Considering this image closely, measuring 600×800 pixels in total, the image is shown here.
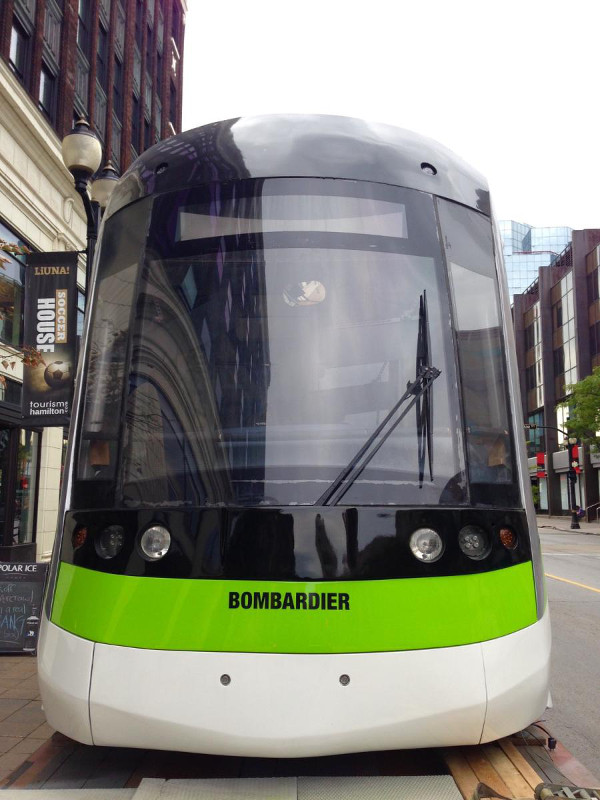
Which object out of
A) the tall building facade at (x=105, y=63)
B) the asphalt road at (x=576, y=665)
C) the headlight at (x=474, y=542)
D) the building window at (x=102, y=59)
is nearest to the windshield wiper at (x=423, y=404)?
the headlight at (x=474, y=542)

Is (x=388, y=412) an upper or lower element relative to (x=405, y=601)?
upper

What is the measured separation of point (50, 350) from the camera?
9102 millimetres

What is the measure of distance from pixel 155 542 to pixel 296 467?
730mm

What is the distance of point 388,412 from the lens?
3688 mm

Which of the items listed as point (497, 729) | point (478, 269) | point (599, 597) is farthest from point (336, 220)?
point (599, 597)

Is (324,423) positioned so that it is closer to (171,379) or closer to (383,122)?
(171,379)

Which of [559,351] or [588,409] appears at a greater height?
[559,351]

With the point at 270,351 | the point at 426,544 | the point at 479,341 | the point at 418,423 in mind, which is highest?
the point at 479,341

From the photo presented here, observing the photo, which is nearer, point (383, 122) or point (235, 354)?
point (235, 354)

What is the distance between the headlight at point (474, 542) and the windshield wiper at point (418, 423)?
1.00 ft

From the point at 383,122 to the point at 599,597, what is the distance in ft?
32.4

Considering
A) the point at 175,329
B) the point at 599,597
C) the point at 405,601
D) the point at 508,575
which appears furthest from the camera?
the point at 599,597

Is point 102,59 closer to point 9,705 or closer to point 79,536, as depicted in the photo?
point 9,705

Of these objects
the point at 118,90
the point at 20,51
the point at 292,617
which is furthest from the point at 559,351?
the point at 292,617
